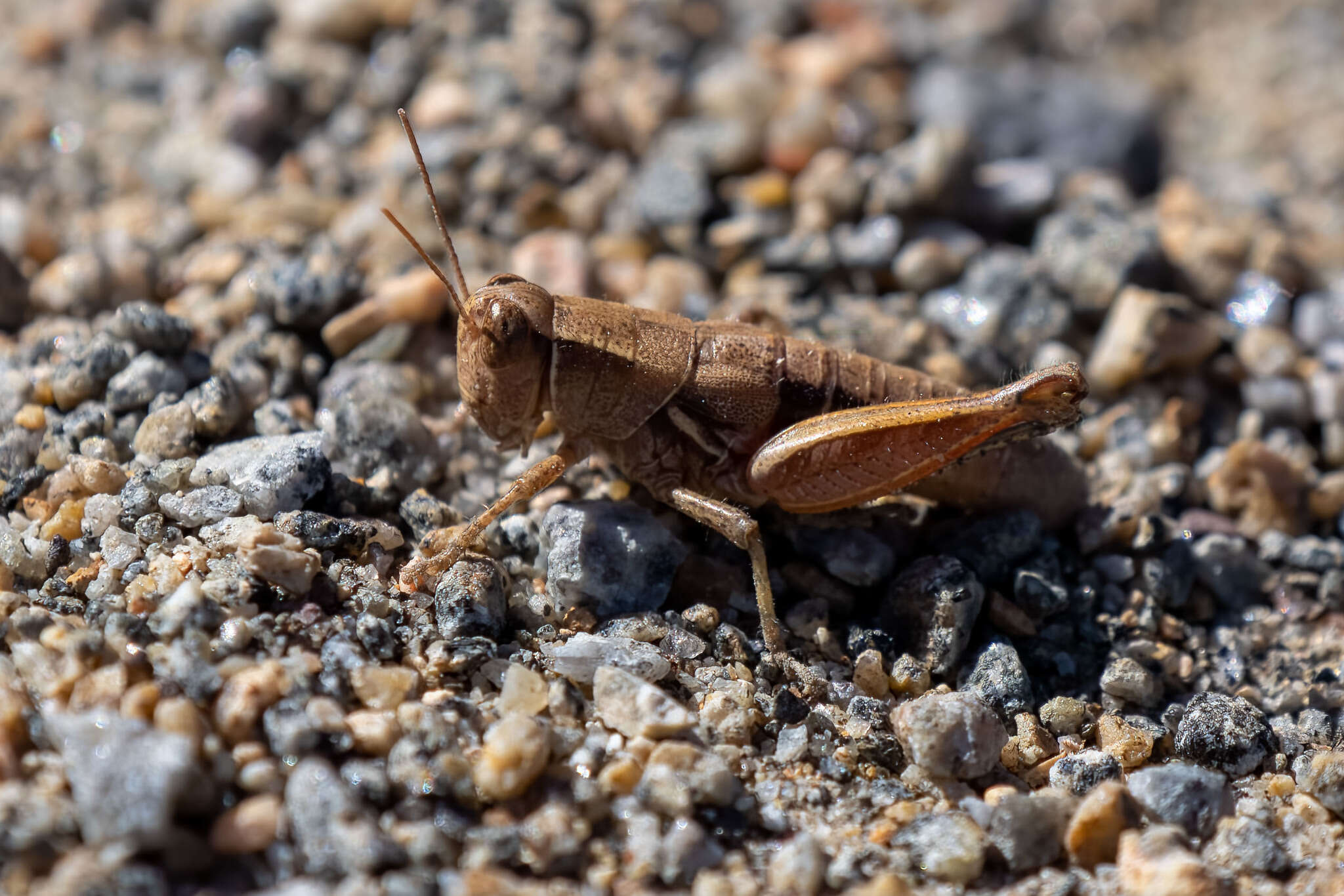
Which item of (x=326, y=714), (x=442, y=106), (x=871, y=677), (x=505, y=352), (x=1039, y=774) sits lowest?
(x=1039, y=774)

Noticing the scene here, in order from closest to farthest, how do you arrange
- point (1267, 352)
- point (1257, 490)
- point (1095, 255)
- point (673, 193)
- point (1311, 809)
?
point (1311, 809)
point (1257, 490)
point (1267, 352)
point (1095, 255)
point (673, 193)

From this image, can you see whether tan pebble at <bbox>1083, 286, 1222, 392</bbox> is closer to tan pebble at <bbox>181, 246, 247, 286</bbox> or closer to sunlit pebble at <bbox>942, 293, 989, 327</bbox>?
sunlit pebble at <bbox>942, 293, 989, 327</bbox>

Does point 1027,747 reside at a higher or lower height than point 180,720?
lower

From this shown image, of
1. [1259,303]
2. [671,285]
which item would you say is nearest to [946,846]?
[671,285]

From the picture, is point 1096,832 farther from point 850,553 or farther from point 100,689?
point 100,689

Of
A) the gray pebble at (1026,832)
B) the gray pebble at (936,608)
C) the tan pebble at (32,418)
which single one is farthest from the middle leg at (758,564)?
the tan pebble at (32,418)

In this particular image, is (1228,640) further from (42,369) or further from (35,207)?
(35,207)

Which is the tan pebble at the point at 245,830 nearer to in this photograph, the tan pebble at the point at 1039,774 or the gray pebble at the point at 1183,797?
the tan pebble at the point at 1039,774
